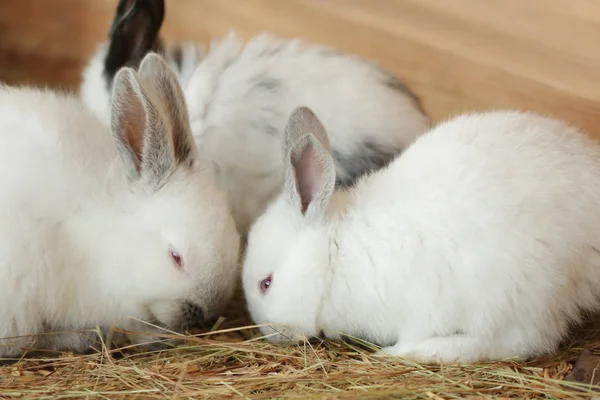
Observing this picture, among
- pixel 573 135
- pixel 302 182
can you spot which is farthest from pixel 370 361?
pixel 573 135

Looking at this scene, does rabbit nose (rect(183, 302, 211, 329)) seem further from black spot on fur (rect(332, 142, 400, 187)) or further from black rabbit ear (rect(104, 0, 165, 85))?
black rabbit ear (rect(104, 0, 165, 85))

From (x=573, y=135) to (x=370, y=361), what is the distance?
3.44 ft

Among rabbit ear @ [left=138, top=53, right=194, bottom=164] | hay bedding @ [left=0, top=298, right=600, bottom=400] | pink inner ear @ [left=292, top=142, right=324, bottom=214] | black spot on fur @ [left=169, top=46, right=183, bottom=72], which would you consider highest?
black spot on fur @ [left=169, top=46, right=183, bottom=72]

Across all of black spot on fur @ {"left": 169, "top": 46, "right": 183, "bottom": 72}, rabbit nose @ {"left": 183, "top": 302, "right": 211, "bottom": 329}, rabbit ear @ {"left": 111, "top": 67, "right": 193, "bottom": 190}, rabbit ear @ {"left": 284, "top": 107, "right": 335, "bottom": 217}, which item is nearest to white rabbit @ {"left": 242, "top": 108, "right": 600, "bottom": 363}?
rabbit ear @ {"left": 284, "top": 107, "right": 335, "bottom": 217}

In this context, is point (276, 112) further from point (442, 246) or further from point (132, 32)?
point (442, 246)

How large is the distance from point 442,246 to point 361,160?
24.6 inches

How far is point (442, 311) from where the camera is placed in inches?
89.7

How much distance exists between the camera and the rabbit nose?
7.91ft

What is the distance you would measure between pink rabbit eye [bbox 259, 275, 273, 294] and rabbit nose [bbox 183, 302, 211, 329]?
21 cm

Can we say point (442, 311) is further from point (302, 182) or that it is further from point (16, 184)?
point (16, 184)

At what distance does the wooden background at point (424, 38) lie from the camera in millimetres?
3146

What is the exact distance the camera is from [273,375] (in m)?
2.24

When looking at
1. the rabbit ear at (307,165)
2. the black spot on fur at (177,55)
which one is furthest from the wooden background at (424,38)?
the rabbit ear at (307,165)

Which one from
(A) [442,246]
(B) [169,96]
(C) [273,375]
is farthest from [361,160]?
(C) [273,375]
